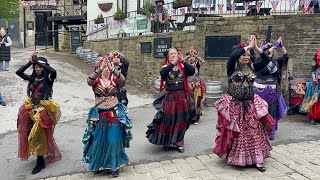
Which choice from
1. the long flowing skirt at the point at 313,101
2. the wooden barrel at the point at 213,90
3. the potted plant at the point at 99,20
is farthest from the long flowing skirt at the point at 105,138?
the potted plant at the point at 99,20

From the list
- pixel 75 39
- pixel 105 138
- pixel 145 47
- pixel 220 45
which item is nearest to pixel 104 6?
pixel 75 39

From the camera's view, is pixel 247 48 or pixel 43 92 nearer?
pixel 247 48

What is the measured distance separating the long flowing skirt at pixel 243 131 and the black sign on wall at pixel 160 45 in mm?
6606

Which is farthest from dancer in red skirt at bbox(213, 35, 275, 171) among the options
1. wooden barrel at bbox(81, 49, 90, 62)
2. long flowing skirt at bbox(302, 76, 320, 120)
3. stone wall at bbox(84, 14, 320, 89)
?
wooden barrel at bbox(81, 49, 90, 62)

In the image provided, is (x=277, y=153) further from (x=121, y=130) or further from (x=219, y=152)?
(x=121, y=130)

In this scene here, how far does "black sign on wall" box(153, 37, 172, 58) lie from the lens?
1156cm

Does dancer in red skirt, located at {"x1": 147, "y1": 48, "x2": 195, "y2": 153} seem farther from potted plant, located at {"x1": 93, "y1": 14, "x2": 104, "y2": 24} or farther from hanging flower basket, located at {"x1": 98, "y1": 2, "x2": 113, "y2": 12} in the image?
hanging flower basket, located at {"x1": 98, "y1": 2, "x2": 113, "y2": 12}

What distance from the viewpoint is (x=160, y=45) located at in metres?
11.8

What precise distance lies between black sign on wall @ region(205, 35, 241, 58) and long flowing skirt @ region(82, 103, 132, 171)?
5702mm

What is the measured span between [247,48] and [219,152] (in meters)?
1.61

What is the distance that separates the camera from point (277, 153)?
5824mm

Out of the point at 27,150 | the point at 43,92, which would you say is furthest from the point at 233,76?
the point at 27,150

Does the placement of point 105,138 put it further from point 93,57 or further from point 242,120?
point 93,57

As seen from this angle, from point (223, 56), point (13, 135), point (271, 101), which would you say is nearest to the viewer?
point (271, 101)
